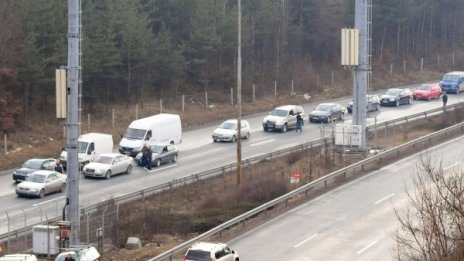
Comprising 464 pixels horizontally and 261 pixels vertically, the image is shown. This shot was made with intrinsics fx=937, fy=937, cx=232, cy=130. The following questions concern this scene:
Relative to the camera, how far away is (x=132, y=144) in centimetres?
4950

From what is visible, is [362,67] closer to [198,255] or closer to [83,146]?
[83,146]

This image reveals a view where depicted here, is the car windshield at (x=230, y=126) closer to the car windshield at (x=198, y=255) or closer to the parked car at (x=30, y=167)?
the parked car at (x=30, y=167)

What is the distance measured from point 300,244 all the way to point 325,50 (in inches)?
2402

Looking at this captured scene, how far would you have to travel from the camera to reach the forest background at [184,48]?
5400 centimetres

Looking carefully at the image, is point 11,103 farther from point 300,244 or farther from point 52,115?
point 300,244

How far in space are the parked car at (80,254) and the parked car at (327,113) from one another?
117ft

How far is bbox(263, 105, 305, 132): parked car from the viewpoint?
57.6 metres

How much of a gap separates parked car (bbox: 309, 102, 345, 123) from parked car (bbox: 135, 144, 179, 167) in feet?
51.9

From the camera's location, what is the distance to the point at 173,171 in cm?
4572

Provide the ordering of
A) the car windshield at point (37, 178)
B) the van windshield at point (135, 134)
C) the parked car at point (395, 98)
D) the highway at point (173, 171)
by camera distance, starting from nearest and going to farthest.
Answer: the highway at point (173, 171) < the car windshield at point (37, 178) < the van windshield at point (135, 134) < the parked car at point (395, 98)

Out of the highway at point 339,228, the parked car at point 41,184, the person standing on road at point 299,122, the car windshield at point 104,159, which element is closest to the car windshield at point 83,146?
the car windshield at point 104,159

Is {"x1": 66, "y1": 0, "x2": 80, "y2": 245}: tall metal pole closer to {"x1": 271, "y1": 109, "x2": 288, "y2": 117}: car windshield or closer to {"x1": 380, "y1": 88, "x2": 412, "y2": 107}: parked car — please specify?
{"x1": 271, "y1": 109, "x2": 288, "y2": 117}: car windshield

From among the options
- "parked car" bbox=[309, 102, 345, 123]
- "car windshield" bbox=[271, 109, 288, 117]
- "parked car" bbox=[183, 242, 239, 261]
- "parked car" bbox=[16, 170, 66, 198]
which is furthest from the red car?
"parked car" bbox=[183, 242, 239, 261]

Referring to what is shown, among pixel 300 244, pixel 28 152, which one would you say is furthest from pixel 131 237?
pixel 28 152
